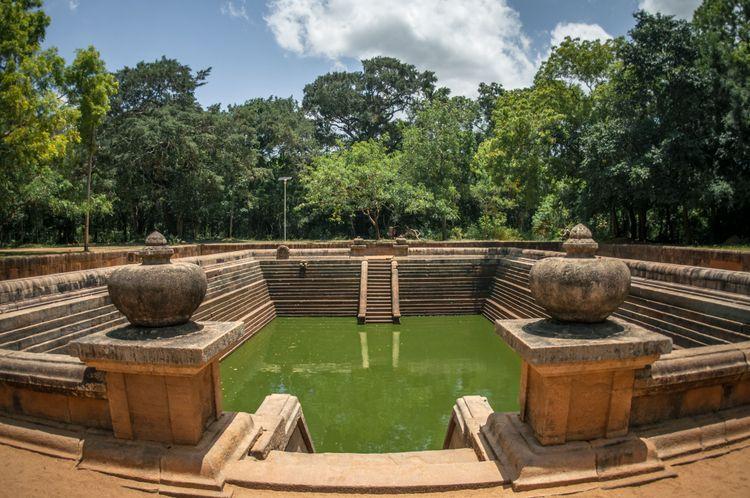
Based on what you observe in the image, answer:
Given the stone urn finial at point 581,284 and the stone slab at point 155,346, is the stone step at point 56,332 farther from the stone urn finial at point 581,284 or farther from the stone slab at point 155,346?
the stone urn finial at point 581,284

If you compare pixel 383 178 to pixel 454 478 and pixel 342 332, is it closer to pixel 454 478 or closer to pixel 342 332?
pixel 342 332

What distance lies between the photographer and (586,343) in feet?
7.13

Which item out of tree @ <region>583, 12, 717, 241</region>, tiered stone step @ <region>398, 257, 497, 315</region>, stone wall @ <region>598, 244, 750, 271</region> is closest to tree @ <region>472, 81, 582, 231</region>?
tree @ <region>583, 12, 717, 241</region>


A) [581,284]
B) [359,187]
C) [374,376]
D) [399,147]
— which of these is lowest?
[374,376]

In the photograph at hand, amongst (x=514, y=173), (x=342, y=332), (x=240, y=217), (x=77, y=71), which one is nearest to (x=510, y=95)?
(x=514, y=173)

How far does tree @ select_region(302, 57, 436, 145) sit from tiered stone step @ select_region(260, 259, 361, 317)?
20.1 metres

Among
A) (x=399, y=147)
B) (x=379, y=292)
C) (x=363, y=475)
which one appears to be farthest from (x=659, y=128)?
(x=399, y=147)

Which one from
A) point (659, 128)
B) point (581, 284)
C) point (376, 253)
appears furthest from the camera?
point (376, 253)

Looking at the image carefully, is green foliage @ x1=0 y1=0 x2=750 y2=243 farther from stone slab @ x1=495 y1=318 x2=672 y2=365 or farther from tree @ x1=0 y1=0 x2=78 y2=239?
stone slab @ x1=495 y1=318 x2=672 y2=365

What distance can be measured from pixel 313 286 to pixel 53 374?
980 centimetres

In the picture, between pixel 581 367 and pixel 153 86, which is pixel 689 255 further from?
pixel 153 86

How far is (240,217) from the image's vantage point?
29.1 metres

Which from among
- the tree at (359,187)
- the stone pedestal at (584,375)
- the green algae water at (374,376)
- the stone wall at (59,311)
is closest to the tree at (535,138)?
the tree at (359,187)

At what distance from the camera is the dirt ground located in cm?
206
